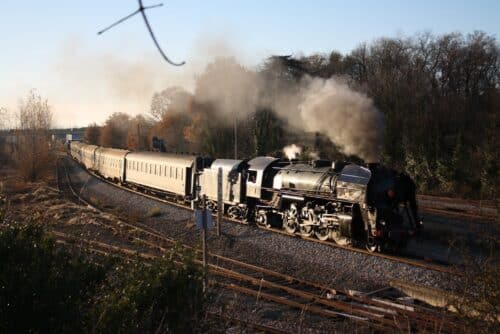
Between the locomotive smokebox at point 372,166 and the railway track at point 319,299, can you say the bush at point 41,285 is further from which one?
the locomotive smokebox at point 372,166

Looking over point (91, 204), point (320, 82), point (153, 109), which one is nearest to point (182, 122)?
point (153, 109)

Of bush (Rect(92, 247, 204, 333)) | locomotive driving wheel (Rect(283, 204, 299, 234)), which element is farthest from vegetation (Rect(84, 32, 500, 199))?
bush (Rect(92, 247, 204, 333))

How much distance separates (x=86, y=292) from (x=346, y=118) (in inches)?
565

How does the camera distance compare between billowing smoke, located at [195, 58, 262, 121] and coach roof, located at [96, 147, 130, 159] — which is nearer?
billowing smoke, located at [195, 58, 262, 121]

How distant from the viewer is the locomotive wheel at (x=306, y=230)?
1766 centimetres

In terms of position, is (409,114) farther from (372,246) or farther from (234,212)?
(372,246)

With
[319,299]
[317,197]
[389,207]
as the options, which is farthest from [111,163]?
[319,299]

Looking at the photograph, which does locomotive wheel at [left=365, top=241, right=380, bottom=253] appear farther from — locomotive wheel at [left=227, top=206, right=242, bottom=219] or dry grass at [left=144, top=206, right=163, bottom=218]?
dry grass at [left=144, top=206, right=163, bottom=218]

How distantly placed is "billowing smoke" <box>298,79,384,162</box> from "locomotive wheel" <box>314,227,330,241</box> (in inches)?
124

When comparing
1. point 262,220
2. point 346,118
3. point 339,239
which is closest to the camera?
point 339,239

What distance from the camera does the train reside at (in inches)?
608

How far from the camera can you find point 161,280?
6008 millimetres

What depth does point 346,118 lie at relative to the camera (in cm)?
1888

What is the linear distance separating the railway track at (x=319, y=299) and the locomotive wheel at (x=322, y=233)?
3.69 metres
